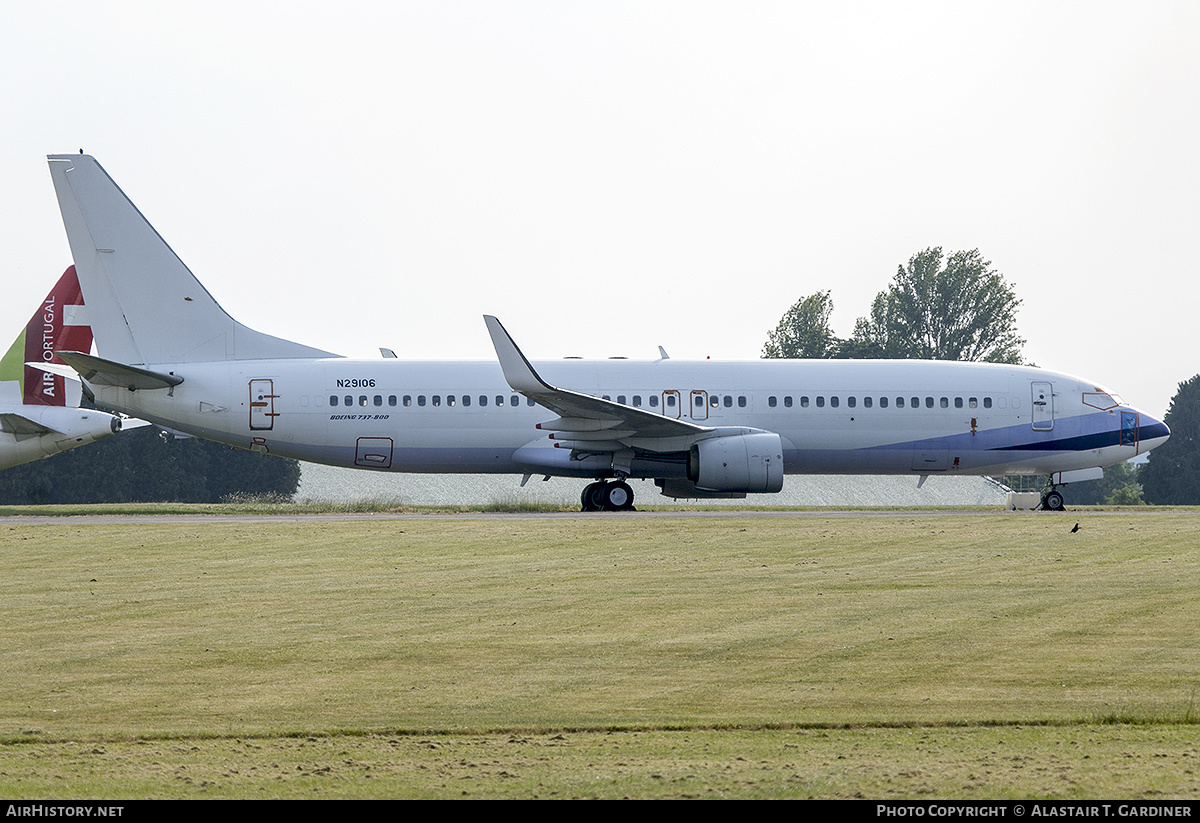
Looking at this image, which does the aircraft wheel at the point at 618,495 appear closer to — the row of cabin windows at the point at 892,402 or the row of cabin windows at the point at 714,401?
the row of cabin windows at the point at 714,401

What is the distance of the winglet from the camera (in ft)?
95.5

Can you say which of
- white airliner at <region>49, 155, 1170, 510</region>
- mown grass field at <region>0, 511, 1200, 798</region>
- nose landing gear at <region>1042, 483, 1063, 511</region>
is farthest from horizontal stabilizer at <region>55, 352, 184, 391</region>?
nose landing gear at <region>1042, 483, 1063, 511</region>

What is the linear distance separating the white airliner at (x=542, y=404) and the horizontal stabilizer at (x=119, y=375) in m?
0.05

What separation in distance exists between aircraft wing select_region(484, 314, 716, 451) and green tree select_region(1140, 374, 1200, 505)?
6240cm

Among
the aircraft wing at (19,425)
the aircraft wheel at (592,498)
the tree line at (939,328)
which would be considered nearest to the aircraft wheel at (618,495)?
the aircraft wheel at (592,498)

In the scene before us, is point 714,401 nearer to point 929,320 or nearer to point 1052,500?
point 1052,500

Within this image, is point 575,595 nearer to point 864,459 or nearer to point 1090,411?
point 864,459

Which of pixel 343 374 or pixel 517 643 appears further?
pixel 343 374

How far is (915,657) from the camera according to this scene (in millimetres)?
11914

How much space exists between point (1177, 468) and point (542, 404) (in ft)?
224

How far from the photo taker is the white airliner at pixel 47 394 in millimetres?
39500

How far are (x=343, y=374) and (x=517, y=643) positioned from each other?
2030 centimetres

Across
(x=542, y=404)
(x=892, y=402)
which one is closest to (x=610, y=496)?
(x=542, y=404)
